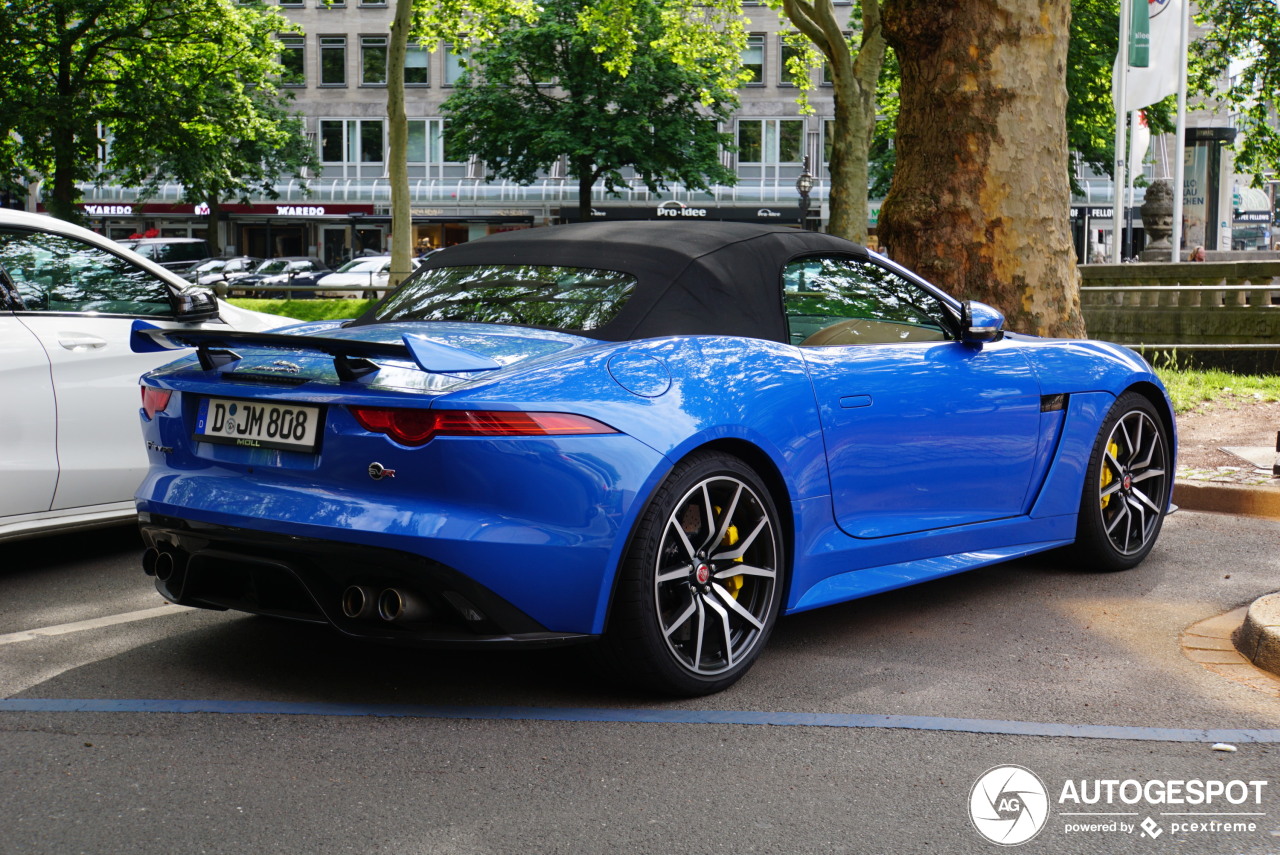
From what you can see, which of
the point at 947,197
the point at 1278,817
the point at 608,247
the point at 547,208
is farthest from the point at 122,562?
the point at 547,208

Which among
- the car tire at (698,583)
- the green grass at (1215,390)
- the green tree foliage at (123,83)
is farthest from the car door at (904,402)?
the green tree foliage at (123,83)

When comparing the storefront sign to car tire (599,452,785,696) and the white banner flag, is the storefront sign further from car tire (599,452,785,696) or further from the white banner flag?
car tire (599,452,785,696)

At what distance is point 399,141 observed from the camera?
25.1m

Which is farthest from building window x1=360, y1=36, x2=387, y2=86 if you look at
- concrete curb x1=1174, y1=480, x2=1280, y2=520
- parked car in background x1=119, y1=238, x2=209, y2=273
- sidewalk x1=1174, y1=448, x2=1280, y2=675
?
concrete curb x1=1174, y1=480, x2=1280, y2=520

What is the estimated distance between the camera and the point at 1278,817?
132 inches

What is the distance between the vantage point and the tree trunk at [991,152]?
30.4ft

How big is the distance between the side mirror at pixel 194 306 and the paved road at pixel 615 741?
1.44m

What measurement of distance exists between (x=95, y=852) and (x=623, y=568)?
4.99 feet

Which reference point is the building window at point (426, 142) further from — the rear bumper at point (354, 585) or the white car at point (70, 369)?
the rear bumper at point (354, 585)

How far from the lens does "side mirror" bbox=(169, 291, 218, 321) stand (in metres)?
6.36

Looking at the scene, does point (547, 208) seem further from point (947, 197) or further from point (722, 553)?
point (722, 553)

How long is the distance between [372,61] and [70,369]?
5516cm

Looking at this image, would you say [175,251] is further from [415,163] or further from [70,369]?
[70,369]

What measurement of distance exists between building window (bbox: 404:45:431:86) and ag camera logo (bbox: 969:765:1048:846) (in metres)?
57.3
